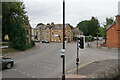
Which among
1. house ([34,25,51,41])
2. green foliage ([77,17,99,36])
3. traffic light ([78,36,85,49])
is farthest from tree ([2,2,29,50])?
green foliage ([77,17,99,36])

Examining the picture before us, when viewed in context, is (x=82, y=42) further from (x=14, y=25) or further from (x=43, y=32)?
(x=43, y=32)

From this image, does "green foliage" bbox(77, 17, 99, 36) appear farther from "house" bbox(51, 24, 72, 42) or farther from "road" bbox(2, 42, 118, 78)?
"road" bbox(2, 42, 118, 78)

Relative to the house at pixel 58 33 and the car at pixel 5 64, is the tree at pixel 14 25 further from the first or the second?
the house at pixel 58 33

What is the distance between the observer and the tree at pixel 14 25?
103ft

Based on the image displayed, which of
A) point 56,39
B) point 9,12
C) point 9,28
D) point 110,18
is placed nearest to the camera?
point 9,12

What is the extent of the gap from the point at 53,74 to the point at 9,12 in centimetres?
2119

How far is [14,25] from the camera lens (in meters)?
32.7

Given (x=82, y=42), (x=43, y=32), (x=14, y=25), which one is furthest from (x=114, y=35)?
(x=43, y=32)

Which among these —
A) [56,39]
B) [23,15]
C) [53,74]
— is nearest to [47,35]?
[56,39]

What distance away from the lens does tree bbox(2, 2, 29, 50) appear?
103ft

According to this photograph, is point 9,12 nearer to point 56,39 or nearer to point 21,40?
point 21,40

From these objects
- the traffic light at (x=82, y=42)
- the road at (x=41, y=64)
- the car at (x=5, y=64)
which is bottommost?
the road at (x=41, y=64)

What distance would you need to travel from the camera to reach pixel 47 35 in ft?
248

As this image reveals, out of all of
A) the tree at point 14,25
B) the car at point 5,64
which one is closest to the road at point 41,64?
the car at point 5,64
